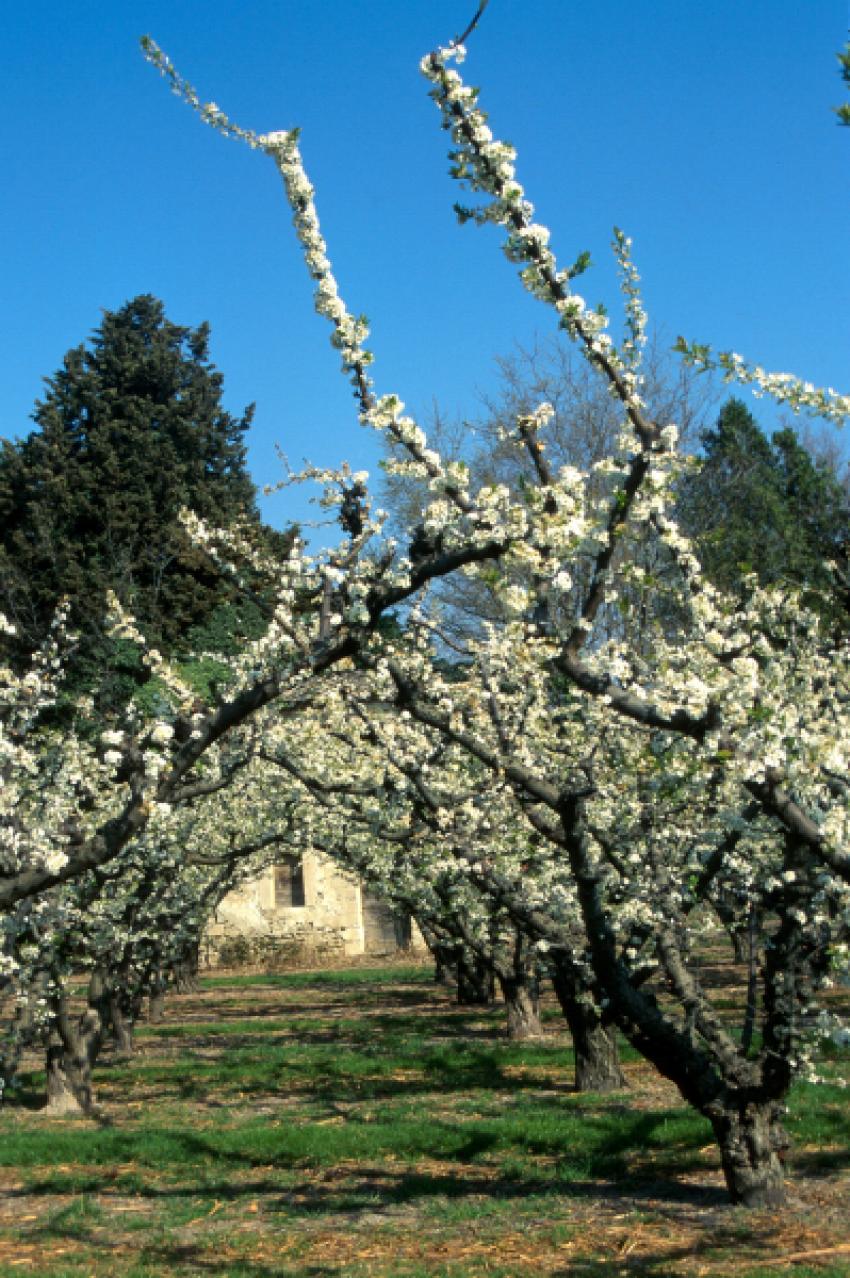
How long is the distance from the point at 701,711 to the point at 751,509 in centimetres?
2476

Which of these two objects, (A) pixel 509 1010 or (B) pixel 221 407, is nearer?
(A) pixel 509 1010

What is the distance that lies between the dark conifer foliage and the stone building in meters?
7.20

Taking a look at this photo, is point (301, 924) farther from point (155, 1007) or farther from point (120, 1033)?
point (120, 1033)

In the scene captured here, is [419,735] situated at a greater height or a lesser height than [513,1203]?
greater

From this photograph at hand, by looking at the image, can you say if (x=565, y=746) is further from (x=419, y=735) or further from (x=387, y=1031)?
(x=387, y=1031)

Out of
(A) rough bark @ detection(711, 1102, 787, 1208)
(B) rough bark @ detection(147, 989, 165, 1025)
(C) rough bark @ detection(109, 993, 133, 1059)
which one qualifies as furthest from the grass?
(B) rough bark @ detection(147, 989, 165, 1025)

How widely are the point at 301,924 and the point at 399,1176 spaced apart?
24.6 m

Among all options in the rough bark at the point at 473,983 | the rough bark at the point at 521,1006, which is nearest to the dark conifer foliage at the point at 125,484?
the rough bark at the point at 473,983

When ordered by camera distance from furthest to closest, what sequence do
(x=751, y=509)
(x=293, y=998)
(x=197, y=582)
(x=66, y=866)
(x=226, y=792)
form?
1. (x=197, y=582)
2. (x=751, y=509)
3. (x=293, y=998)
4. (x=226, y=792)
5. (x=66, y=866)

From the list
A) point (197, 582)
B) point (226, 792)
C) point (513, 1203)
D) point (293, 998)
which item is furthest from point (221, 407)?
point (513, 1203)

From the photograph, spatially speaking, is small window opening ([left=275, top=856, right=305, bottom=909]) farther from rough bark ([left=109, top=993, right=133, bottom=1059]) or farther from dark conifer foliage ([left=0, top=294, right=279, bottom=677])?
rough bark ([left=109, top=993, right=133, bottom=1059])

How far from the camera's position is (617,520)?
498 cm

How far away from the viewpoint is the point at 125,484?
37562mm

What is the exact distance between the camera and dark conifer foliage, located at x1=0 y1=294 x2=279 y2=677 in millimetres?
34688
